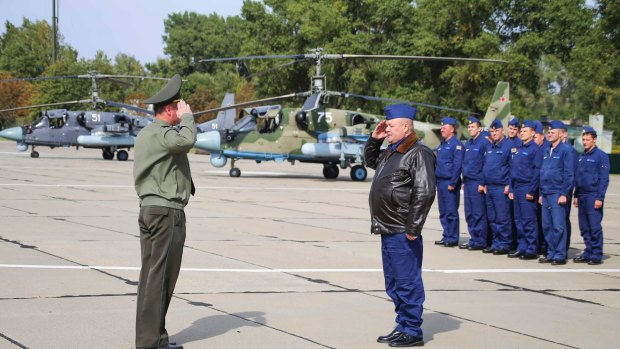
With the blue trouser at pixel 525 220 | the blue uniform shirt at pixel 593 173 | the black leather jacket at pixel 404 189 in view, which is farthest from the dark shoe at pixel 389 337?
the blue uniform shirt at pixel 593 173

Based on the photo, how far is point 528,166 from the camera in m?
12.9

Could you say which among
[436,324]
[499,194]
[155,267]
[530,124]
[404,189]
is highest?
[530,124]

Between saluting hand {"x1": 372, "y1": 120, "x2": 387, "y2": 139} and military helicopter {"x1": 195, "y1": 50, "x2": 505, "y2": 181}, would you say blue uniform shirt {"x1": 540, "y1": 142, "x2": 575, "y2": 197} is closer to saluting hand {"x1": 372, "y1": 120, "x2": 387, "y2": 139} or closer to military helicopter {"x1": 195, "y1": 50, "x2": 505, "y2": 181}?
saluting hand {"x1": 372, "y1": 120, "x2": 387, "y2": 139}

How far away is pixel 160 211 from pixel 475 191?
8.02 meters

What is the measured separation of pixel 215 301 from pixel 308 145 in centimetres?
2072

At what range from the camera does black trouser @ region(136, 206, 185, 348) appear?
21.9ft

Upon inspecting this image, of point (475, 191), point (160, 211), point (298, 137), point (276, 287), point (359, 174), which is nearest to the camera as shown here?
point (160, 211)

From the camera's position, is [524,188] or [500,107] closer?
[524,188]

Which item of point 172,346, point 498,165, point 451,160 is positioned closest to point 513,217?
point 498,165

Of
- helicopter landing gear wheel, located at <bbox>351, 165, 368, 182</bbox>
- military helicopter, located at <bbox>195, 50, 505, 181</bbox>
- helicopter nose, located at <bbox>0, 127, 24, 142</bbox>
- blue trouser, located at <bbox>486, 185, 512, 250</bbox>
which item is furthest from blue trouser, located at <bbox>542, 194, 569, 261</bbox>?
helicopter nose, located at <bbox>0, 127, 24, 142</bbox>

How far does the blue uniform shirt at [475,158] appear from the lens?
45.5 ft

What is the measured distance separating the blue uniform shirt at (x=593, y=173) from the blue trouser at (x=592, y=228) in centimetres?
10

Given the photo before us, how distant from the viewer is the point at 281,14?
229 feet

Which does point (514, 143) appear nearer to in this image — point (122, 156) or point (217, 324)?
point (217, 324)
